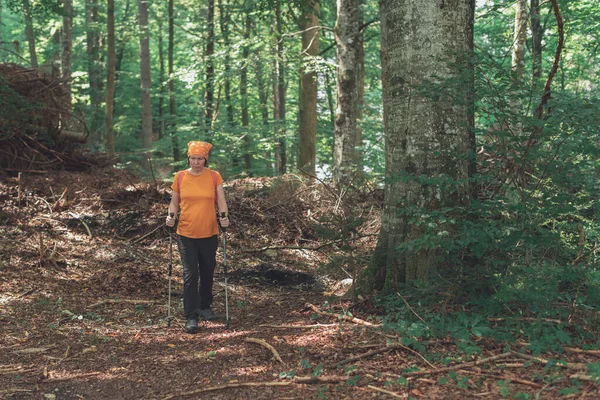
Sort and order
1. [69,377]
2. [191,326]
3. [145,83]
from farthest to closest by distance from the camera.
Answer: [145,83] → [191,326] → [69,377]

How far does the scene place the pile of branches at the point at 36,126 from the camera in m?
11.2

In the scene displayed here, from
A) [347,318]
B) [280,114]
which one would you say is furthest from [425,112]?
[280,114]

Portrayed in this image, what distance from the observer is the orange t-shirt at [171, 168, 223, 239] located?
639cm

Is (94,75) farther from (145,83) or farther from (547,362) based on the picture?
(547,362)

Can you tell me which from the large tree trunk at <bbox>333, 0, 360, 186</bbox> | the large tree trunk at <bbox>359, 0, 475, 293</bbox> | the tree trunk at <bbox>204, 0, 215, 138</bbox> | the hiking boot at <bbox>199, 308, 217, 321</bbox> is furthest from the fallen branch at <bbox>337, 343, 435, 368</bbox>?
the tree trunk at <bbox>204, 0, 215, 138</bbox>

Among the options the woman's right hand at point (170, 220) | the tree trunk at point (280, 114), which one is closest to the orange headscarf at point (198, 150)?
the woman's right hand at point (170, 220)

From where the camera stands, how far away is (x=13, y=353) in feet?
18.0

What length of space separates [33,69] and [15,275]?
6180 millimetres

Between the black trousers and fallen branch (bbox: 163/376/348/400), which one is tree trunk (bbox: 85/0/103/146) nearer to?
the black trousers

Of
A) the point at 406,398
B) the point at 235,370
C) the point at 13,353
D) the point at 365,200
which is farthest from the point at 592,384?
the point at 365,200

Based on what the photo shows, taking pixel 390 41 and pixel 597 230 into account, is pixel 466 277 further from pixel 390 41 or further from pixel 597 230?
pixel 390 41

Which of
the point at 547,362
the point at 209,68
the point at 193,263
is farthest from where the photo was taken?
the point at 209,68

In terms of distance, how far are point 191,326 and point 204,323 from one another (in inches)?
16.9

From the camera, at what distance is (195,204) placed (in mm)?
6398
